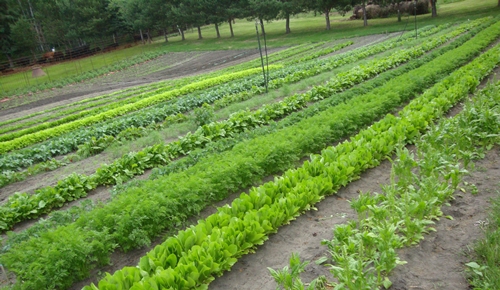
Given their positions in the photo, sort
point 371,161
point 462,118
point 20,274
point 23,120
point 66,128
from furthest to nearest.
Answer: point 23,120
point 66,128
point 462,118
point 371,161
point 20,274

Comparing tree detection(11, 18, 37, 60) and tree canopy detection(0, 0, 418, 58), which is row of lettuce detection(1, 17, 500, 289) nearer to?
tree canopy detection(0, 0, 418, 58)

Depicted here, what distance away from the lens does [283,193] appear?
20.8ft

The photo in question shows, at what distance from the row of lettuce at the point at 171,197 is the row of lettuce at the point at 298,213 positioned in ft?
0.67

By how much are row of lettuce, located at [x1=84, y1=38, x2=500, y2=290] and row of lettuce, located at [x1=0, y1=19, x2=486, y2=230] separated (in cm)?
378

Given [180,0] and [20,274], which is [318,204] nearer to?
[20,274]

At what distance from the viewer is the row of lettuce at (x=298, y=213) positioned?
4.43 m

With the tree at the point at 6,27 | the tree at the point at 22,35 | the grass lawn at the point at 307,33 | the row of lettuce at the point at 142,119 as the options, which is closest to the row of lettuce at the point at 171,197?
the row of lettuce at the point at 142,119

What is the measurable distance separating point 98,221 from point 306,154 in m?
4.78

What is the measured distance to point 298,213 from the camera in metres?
6.19

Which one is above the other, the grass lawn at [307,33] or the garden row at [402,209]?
the grass lawn at [307,33]

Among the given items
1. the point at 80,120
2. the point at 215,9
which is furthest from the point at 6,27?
the point at 80,120

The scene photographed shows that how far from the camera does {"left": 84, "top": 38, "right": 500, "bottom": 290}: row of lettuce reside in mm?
4426

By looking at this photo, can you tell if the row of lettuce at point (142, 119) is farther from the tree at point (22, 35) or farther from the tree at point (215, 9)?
the tree at point (22, 35)

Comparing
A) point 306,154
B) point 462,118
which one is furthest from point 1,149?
point 462,118
